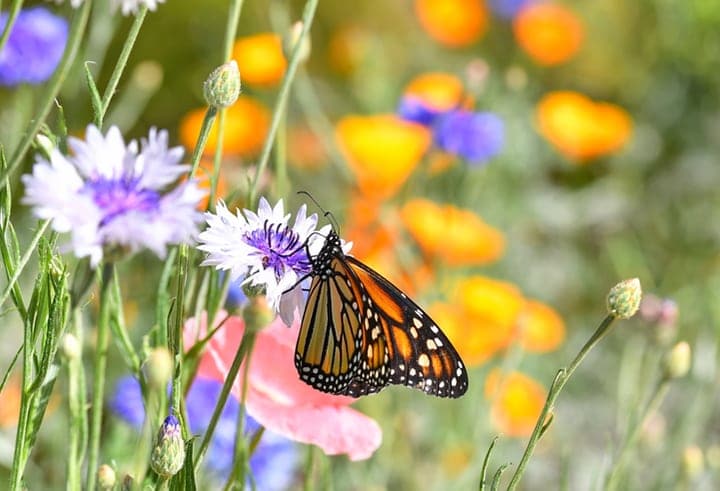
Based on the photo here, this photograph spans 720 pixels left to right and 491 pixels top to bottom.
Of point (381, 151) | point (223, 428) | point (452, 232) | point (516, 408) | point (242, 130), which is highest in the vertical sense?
point (242, 130)

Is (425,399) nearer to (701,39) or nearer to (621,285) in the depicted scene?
(621,285)

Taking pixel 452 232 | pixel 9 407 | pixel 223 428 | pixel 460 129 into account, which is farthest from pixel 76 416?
pixel 452 232

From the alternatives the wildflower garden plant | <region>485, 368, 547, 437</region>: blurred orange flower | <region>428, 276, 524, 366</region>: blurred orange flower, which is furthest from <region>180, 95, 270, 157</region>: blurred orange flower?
<region>485, 368, 547, 437</region>: blurred orange flower

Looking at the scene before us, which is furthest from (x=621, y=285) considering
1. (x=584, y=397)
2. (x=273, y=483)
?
(x=584, y=397)

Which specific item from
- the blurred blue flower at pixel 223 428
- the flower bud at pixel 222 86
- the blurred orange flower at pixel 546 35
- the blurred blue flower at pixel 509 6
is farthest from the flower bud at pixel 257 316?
the blurred blue flower at pixel 509 6

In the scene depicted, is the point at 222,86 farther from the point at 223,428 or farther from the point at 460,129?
the point at 460,129

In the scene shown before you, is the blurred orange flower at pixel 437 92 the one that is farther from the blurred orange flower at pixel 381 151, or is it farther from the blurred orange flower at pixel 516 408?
the blurred orange flower at pixel 516 408

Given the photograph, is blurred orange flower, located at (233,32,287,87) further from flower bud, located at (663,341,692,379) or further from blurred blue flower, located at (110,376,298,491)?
flower bud, located at (663,341,692,379)
